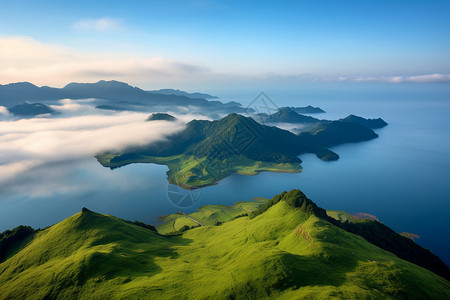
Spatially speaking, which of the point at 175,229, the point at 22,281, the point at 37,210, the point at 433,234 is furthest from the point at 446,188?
Answer: the point at 37,210

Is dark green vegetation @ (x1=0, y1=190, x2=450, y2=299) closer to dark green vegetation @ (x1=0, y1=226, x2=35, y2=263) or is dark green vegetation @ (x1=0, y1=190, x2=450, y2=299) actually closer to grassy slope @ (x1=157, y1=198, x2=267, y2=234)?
dark green vegetation @ (x1=0, y1=226, x2=35, y2=263)

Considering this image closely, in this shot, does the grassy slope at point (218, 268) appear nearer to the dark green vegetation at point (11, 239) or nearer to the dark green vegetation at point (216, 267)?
the dark green vegetation at point (216, 267)

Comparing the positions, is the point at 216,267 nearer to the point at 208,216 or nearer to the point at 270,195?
the point at 208,216

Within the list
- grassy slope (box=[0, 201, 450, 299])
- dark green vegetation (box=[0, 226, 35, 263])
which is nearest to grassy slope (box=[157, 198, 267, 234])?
grassy slope (box=[0, 201, 450, 299])

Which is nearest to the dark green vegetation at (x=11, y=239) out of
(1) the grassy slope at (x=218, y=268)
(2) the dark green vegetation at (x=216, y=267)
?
(2) the dark green vegetation at (x=216, y=267)

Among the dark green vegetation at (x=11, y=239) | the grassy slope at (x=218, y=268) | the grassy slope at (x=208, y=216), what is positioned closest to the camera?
the grassy slope at (x=218, y=268)

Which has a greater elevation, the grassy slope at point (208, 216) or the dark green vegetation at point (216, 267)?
the dark green vegetation at point (216, 267)

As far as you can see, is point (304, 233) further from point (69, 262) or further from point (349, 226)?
point (69, 262)
